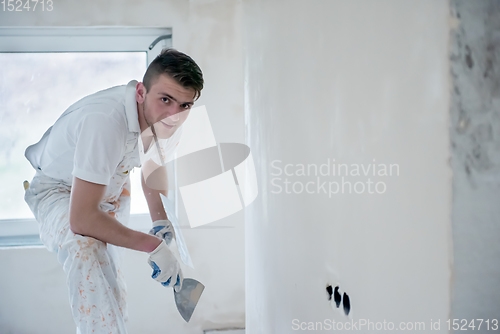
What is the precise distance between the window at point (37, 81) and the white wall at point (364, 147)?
4.35 feet

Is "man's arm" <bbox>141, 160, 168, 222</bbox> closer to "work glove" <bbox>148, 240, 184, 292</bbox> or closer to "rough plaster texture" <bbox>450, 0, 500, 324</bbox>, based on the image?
"work glove" <bbox>148, 240, 184, 292</bbox>

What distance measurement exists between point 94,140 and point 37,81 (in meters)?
1.15

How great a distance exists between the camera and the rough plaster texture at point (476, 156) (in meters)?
0.34

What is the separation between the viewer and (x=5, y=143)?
188 cm

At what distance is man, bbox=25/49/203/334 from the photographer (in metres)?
1.02

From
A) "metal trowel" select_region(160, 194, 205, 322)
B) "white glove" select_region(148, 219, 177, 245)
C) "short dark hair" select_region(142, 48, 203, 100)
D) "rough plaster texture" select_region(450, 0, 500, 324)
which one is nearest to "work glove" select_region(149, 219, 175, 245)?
"white glove" select_region(148, 219, 177, 245)

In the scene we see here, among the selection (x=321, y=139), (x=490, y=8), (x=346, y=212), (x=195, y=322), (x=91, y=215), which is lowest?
(x=195, y=322)

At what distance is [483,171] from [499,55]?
0.11 m

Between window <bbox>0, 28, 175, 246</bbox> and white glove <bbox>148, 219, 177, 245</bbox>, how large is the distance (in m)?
0.49

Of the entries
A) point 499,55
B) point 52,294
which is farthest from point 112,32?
point 499,55

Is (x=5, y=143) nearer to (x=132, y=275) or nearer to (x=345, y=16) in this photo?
(x=132, y=275)

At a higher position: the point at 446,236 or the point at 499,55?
the point at 499,55

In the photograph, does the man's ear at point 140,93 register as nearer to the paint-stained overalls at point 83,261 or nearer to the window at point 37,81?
the paint-stained overalls at point 83,261

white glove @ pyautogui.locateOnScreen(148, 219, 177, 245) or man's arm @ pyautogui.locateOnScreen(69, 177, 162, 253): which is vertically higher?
man's arm @ pyautogui.locateOnScreen(69, 177, 162, 253)
